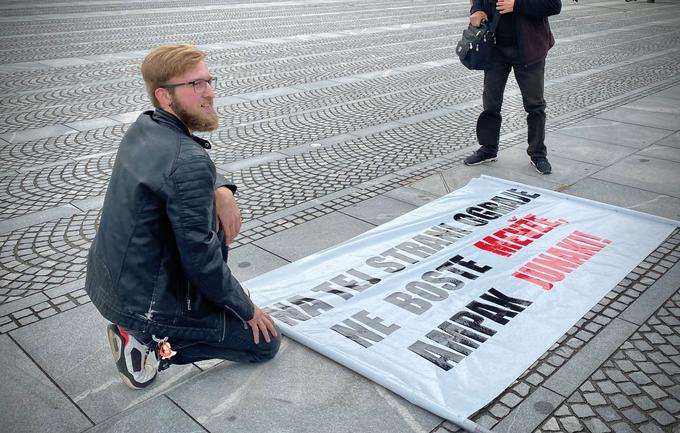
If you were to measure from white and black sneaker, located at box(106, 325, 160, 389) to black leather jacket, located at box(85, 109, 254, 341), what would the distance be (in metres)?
0.20

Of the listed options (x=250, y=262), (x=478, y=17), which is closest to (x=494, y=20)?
(x=478, y=17)

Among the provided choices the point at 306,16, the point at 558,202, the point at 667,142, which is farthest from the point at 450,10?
the point at 558,202

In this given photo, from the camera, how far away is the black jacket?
555cm

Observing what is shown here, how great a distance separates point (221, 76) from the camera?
1066 cm

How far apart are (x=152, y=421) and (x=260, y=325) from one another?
667 millimetres

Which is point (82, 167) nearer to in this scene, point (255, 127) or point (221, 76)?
point (255, 127)

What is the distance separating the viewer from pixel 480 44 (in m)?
5.91

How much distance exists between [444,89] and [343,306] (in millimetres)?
6712

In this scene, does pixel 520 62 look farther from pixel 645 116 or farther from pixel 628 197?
pixel 645 116

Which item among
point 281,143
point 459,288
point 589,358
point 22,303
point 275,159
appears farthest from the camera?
point 281,143

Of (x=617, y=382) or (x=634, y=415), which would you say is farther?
(x=617, y=382)

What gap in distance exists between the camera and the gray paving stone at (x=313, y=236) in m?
4.71

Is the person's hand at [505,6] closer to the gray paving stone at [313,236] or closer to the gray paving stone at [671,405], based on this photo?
the gray paving stone at [313,236]

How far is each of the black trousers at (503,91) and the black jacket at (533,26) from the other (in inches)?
5.9
